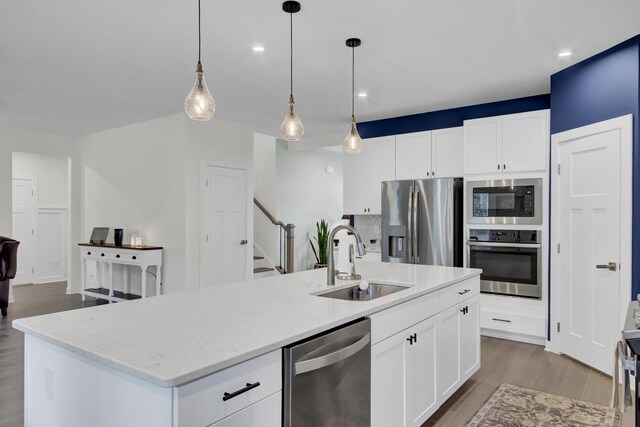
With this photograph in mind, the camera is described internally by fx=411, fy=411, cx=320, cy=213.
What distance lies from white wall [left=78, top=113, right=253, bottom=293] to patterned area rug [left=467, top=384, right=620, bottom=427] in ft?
12.3

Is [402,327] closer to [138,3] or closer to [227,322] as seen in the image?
[227,322]

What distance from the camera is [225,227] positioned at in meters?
5.63

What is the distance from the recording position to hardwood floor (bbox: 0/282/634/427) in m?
2.68

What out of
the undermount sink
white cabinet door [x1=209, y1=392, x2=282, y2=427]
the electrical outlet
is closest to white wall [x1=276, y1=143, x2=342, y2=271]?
the undermount sink

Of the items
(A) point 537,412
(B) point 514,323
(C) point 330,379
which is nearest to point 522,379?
(A) point 537,412

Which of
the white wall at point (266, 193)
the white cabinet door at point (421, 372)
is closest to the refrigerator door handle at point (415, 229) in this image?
the white cabinet door at point (421, 372)

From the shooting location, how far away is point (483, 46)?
10.4ft

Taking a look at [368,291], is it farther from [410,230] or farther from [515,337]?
[515,337]

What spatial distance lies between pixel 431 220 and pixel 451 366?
218 centimetres

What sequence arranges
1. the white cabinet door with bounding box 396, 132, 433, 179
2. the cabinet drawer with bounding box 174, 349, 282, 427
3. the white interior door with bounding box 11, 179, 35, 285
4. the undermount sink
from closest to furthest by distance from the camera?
the cabinet drawer with bounding box 174, 349, 282, 427 < the undermount sink < the white cabinet door with bounding box 396, 132, 433, 179 < the white interior door with bounding box 11, 179, 35, 285

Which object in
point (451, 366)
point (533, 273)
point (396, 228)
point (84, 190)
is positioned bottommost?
point (451, 366)

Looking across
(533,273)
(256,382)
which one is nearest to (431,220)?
(533,273)

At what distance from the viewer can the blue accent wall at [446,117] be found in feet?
14.8

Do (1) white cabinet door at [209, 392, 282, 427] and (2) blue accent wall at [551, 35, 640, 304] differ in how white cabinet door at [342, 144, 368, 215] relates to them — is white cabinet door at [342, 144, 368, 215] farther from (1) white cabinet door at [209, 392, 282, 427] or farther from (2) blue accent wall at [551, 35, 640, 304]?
(1) white cabinet door at [209, 392, 282, 427]
